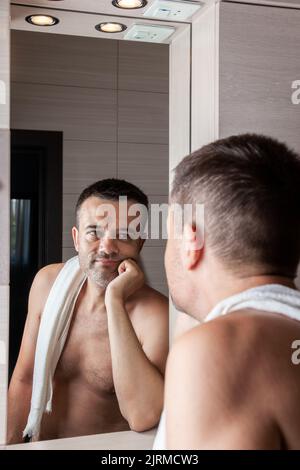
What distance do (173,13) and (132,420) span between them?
898mm

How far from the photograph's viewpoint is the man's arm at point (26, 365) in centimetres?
121

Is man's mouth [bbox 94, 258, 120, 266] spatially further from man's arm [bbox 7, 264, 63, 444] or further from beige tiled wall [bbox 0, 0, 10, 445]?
beige tiled wall [bbox 0, 0, 10, 445]

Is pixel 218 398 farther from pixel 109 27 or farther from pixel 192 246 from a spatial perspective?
pixel 109 27

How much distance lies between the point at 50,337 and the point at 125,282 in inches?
7.7

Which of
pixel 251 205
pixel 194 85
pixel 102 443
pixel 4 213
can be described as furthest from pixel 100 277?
pixel 251 205

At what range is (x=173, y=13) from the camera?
1.34 meters

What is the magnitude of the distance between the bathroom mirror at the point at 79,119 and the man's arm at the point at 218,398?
62cm

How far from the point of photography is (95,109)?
1265mm

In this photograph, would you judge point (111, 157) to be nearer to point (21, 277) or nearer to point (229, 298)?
point (21, 277)

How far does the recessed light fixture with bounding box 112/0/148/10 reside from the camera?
1.29m

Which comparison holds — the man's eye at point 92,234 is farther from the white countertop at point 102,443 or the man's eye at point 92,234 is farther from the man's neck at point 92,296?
the white countertop at point 102,443

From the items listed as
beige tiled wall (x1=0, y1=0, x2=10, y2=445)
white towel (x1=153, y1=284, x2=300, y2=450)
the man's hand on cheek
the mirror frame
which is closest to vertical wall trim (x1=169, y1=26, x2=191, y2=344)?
the mirror frame

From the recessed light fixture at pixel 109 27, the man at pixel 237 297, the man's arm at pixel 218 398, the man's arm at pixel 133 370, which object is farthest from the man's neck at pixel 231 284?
the recessed light fixture at pixel 109 27

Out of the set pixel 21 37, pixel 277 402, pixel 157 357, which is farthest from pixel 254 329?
pixel 21 37
